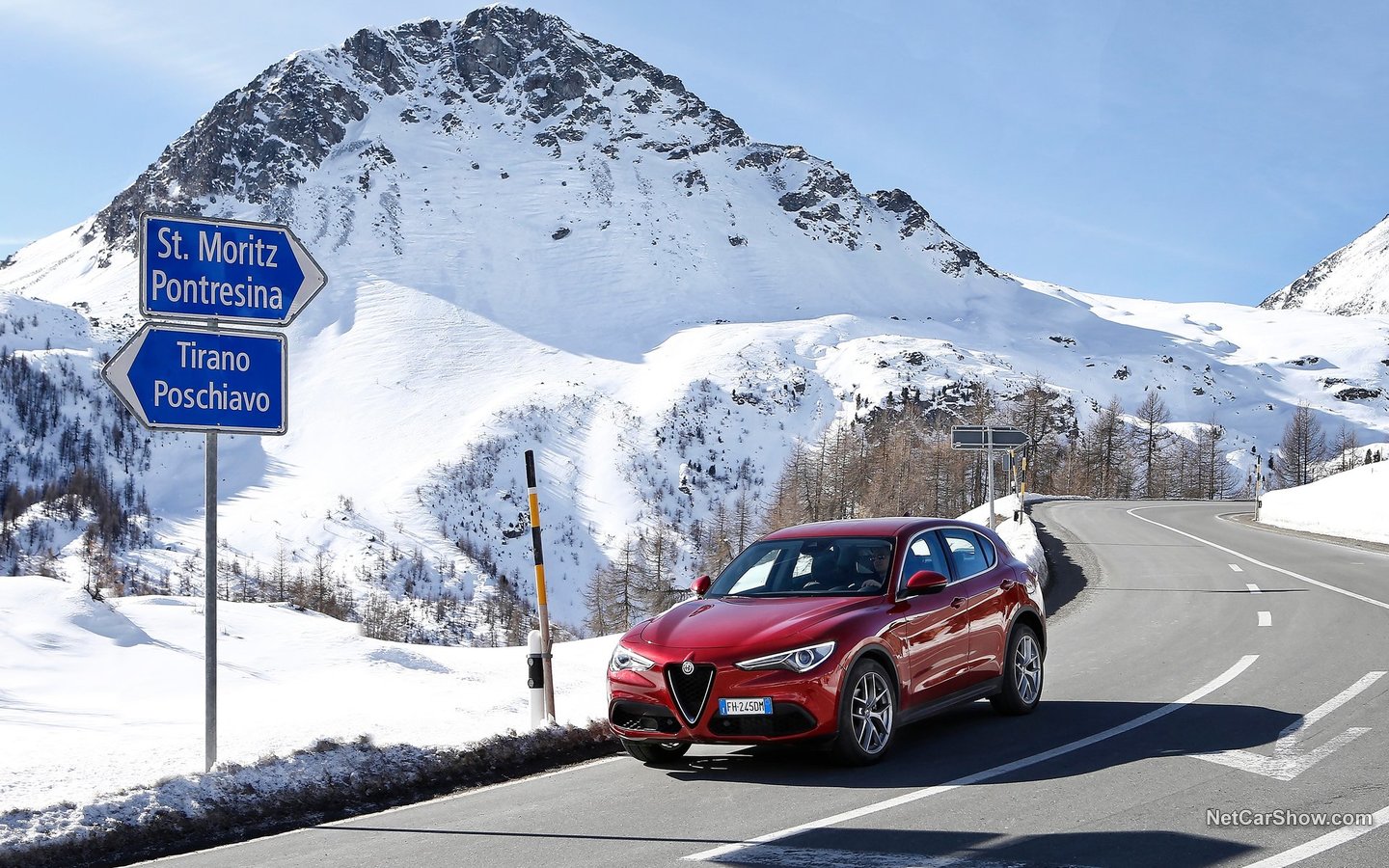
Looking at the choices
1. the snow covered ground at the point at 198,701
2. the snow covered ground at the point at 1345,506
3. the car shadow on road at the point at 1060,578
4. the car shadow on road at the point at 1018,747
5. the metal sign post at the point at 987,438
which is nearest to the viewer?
the snow covered ground at the point at 198,701

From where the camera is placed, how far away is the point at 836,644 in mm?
6828

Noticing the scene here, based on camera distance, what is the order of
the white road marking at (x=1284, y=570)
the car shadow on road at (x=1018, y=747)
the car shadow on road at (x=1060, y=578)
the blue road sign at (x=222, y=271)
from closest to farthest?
the car shadow on road at (x=1018, y=747) < the blue road sign at (x=222, y=271) < the white road marking at (x=1284, y=570) < the car shadow on road at (x=1060, y=578)

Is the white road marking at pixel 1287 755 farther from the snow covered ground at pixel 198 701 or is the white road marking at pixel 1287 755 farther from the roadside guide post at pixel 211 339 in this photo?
the roadside guide post at pixel 211 339

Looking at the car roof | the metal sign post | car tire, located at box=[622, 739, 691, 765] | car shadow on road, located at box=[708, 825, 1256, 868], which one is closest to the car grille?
car tire, located at box=[622, 739, 691, 765]

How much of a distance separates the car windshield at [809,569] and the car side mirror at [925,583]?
0.76 feet

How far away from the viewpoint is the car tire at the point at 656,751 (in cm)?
742

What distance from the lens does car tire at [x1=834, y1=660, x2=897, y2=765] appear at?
22.3 feet

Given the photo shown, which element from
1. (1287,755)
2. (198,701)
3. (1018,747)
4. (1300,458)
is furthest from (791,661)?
(1300,458)

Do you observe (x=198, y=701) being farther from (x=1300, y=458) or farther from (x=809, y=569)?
(x=1300, y=458)

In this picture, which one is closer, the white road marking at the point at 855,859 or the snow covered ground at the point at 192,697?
A: the white road marking at the point at 855,859

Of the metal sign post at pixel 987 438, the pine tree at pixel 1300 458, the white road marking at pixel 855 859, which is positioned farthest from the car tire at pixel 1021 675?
the pine tree at pixel 1300 458

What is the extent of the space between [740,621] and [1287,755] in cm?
347

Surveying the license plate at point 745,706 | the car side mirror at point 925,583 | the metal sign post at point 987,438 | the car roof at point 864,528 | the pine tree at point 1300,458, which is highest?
the pine tree at point 1300,458

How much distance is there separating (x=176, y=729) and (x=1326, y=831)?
9.23 metres
